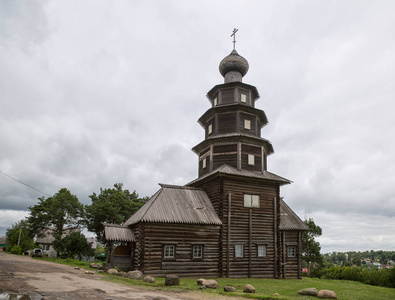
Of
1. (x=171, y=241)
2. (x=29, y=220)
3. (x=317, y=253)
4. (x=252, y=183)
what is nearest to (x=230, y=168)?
(x=252, y=183)

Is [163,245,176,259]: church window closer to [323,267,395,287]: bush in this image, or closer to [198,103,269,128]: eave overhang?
[198,103,269,128]: eave overhang

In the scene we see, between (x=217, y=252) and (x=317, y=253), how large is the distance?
67.0 feet

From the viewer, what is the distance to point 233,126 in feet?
90.2

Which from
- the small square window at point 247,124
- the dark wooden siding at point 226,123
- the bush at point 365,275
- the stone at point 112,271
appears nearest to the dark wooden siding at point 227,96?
the dark wooden siding at point 226,123

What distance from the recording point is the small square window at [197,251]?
22309mm

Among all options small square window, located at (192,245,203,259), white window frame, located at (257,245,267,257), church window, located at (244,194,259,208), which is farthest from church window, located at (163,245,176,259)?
white window frame, located at (257,245,267,257)

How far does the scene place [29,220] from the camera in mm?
45844

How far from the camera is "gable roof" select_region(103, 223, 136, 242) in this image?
21.9m

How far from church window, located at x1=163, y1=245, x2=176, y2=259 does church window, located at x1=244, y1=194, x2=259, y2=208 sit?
7.05 meters

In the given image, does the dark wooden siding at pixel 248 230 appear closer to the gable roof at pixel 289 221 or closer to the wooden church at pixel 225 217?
the wooden church at pixel 225 217

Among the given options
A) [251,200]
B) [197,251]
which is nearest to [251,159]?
[251,200]

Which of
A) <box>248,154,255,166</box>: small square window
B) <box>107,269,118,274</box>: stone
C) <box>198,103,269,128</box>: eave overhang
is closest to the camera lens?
<box>107,269,118,274</box>: stone

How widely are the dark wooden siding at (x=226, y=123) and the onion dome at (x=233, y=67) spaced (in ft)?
14.4

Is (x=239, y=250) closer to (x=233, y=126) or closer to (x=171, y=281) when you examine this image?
(x=171, y=281)
